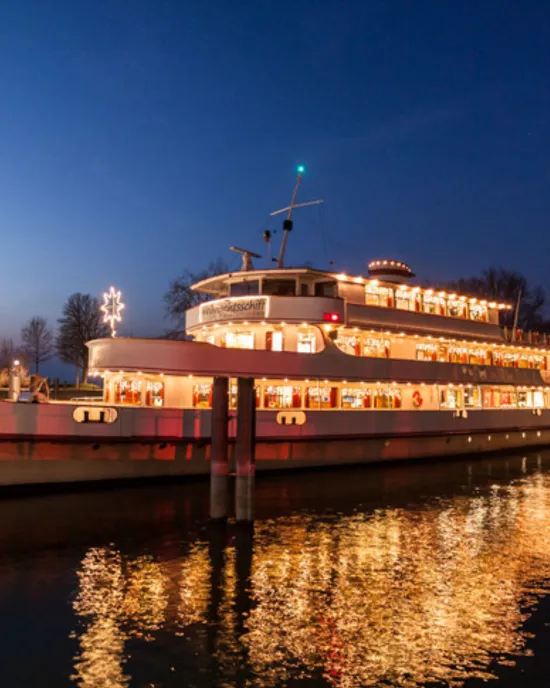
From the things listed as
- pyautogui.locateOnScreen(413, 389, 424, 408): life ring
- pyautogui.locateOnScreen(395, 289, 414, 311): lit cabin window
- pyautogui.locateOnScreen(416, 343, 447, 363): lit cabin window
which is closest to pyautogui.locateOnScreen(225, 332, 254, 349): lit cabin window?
pyautogui.locateOnScreen(395, 289, 414, 311): lit cabin window

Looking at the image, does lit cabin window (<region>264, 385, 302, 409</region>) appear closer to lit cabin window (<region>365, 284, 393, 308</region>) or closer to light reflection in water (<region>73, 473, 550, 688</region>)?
lit cabin window (<region>365, 284, 393, 308</region>)

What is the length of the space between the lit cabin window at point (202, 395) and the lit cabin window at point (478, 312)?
16079mm

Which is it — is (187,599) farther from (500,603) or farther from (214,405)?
(214,405)

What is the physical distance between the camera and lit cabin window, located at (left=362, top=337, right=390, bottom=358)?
27.8 meters

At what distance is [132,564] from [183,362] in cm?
1011

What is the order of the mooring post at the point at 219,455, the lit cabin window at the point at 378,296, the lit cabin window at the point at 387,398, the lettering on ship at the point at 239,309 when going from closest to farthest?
1. the mooring post at the point at 219,455
2. the lettering on ship at the point at 239,309
3. the lit cabin window at the point at 387,398
4. the lit cabin window at the point at 378,296

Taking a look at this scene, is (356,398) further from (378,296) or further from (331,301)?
(378,296)

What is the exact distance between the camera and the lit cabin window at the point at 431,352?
1185 inches

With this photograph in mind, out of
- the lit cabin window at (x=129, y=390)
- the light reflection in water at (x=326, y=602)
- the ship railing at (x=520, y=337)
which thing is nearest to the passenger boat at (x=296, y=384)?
the lit cabin window at (x=129, y=390)

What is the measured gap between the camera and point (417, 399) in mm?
29141

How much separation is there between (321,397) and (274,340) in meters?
3.00

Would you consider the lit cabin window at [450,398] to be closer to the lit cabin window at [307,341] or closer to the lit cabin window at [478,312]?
the lit cabin window at [478,312]

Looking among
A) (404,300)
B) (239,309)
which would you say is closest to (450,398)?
(404,300)

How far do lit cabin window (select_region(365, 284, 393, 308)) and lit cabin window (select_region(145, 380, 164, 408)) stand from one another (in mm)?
9854
